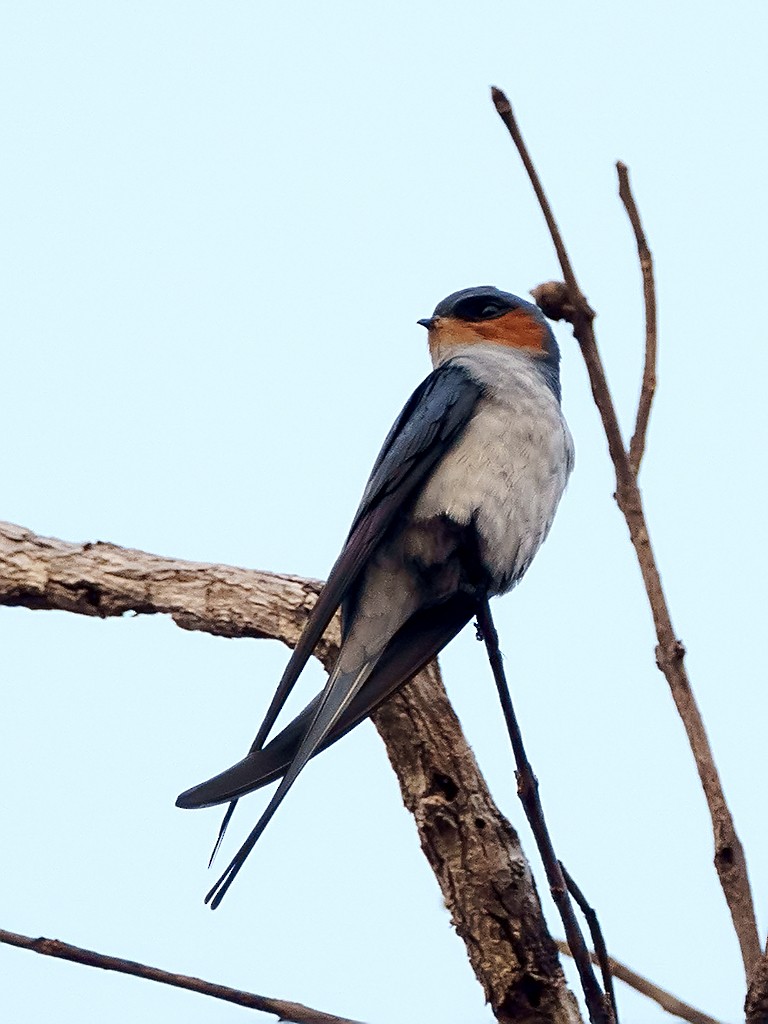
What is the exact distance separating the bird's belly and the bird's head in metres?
0.60

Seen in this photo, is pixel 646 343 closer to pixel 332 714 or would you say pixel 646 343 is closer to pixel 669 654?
pixel 669 654

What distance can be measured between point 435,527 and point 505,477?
0.67 feet

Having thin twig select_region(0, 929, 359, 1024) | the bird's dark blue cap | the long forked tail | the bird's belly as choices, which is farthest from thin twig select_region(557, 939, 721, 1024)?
the bird's dark blue cap

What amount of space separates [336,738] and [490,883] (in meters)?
0.76

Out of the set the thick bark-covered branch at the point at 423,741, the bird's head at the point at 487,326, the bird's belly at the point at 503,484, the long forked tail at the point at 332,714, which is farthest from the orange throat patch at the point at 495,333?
the long forked tail at the point at 332,714

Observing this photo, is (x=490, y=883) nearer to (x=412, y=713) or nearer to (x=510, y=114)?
(x=412, y=713)

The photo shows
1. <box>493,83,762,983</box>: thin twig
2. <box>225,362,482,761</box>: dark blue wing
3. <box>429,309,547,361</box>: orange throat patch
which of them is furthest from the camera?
<box>429,309,547,361</box>: orange throat patch

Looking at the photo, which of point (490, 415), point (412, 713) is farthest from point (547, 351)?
point (412, 713)

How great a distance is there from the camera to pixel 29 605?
12.6ft

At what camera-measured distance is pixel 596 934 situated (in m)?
2.04

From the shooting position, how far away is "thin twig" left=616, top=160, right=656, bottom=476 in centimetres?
184

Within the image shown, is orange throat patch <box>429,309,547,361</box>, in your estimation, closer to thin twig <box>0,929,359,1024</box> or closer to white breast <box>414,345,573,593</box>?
white breast <box>414,345,573,593</box>

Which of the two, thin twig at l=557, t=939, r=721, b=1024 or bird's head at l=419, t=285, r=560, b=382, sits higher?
bird's head at l=419, t=285, r=560, b=382

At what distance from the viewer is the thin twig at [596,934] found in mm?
2020
